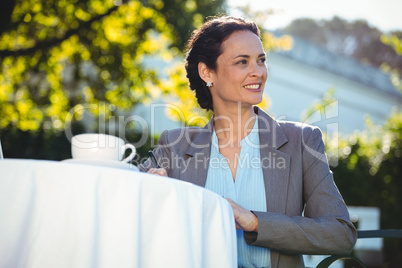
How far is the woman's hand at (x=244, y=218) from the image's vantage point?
66.0 inches

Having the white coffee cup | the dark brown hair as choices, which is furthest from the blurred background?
the white coffee cup

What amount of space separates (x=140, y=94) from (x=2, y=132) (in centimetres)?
300

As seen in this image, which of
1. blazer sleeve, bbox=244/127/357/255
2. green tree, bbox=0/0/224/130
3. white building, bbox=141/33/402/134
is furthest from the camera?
white building, bbox=141/33/402/134

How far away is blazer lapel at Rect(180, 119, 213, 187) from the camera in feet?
7.93

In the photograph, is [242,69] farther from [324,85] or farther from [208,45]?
[324,85]

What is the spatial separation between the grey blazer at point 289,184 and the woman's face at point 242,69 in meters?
0.16

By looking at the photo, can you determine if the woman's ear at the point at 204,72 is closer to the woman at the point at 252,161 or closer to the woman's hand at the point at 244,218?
the woman at the point at 252,161

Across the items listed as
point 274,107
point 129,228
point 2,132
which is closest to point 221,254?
point 129,228

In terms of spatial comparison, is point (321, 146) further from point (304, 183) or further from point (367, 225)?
point (367, 225)

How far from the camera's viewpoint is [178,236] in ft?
4.04

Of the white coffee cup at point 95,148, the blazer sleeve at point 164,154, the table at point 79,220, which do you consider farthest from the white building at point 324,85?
the table at point 79,220

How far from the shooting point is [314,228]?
1.83 meters

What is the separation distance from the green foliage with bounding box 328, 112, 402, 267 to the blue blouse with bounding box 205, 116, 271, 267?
441 centimetres

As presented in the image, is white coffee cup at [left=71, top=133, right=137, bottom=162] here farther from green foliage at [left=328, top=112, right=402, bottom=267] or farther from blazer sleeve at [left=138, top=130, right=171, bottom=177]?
green foliage at [left=328, top=112, right=402, bottom=267]
